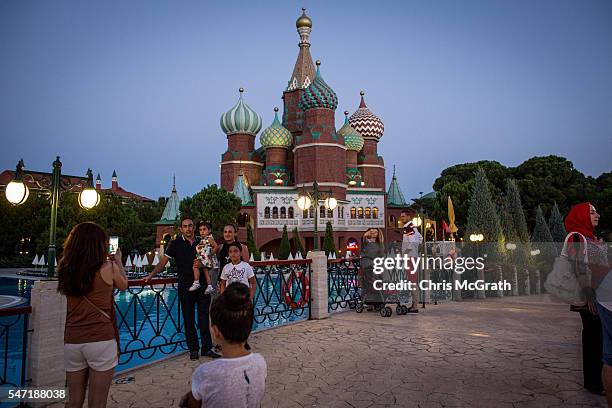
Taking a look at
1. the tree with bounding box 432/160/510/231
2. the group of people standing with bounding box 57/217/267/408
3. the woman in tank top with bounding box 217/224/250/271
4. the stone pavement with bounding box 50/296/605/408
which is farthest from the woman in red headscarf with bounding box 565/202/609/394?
the tree with bounding box 432/160/510/231

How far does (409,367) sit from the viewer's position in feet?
17.7

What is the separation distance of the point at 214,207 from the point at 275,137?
1150 centimetres

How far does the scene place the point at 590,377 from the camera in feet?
14.5

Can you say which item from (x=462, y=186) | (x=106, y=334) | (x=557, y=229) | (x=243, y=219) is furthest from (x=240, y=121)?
(x=106, y=334)

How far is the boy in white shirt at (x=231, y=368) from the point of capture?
214 centimetres

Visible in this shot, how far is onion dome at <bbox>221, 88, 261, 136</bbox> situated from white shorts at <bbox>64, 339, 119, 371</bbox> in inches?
1522

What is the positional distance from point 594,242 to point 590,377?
1.55m

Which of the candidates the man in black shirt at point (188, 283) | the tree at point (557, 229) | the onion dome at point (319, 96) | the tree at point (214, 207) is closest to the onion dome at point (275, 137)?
the onion dome at point (319, 96)

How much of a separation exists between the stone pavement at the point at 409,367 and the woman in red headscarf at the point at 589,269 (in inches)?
11.8

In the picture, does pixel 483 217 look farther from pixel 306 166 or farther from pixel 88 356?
pixel 306 166

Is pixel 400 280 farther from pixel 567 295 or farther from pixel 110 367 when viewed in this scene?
pixel 110 367

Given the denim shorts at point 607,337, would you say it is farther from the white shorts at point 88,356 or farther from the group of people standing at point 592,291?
the white shorts at point 88,356

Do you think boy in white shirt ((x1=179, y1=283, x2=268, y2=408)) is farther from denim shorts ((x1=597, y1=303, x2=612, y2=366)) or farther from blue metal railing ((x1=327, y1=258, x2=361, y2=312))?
blue metal railing ((x1=327, y1=258, x2=361, y2=312))

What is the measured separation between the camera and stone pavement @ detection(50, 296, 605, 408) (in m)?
4.36
